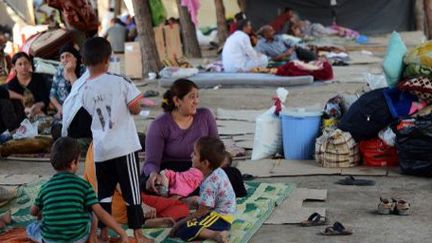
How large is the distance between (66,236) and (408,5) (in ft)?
87.3

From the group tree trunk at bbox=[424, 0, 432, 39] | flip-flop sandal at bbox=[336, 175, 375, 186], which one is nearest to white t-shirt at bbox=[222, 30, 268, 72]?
tree trunk at bbox=[424, 0, 432, 39]

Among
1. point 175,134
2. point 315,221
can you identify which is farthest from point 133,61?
point 315,221

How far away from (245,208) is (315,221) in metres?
0.65

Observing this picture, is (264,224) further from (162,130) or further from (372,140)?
(372,140)

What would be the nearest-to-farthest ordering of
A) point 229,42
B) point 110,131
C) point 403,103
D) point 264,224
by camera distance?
point 110,131
point 264,224
point 403,103
point 229,42

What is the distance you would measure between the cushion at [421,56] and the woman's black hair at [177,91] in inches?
104

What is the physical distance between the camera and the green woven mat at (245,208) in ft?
20.5

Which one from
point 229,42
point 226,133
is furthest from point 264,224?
point 229,42

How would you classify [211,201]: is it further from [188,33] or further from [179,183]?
[188,33]

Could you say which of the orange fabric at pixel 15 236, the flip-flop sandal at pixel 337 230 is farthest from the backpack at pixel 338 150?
the orange fabric at pixel 15 236

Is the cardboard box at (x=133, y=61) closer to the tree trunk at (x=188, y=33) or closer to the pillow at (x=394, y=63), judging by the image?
the tree trunk at (x=188, y=33)

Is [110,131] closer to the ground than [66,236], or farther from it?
farther from it

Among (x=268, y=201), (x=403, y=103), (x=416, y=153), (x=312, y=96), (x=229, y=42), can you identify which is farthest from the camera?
(x=229, y=42)

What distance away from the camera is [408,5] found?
100ft
